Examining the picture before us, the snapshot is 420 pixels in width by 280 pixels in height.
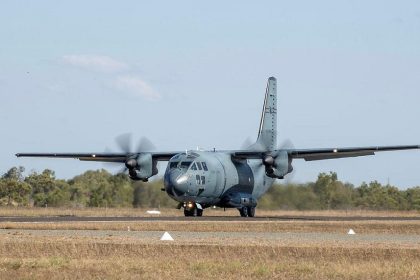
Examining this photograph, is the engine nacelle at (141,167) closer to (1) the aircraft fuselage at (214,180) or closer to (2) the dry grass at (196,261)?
(1) the aircraft fuselage at (214,180)

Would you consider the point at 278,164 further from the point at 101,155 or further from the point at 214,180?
the point at 101,155

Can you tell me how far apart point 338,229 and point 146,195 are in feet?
115

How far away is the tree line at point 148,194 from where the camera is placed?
76125 millimetres

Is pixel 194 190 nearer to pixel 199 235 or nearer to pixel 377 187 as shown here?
pixel 199 235

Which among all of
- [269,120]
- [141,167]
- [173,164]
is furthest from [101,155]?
[269,120]

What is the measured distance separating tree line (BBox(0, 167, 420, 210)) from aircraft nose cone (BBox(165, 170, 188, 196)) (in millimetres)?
14648

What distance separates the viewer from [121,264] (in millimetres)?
26438

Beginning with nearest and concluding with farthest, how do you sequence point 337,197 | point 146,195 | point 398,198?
point 146,195 → point 337,197 → point 398,198

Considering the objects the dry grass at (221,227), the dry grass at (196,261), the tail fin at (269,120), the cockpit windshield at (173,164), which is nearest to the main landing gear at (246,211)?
the tail fin at (269,120)

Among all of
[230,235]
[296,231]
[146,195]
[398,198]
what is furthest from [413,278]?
[398,198]

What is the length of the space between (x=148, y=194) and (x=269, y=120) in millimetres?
12285

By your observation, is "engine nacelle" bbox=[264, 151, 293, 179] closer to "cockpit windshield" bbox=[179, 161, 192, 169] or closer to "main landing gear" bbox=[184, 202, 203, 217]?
"cockpit windshield" bbox=[179, 161, 192, 169]

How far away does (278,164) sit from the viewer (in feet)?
208

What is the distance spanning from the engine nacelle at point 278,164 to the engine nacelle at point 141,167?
26.5ft
